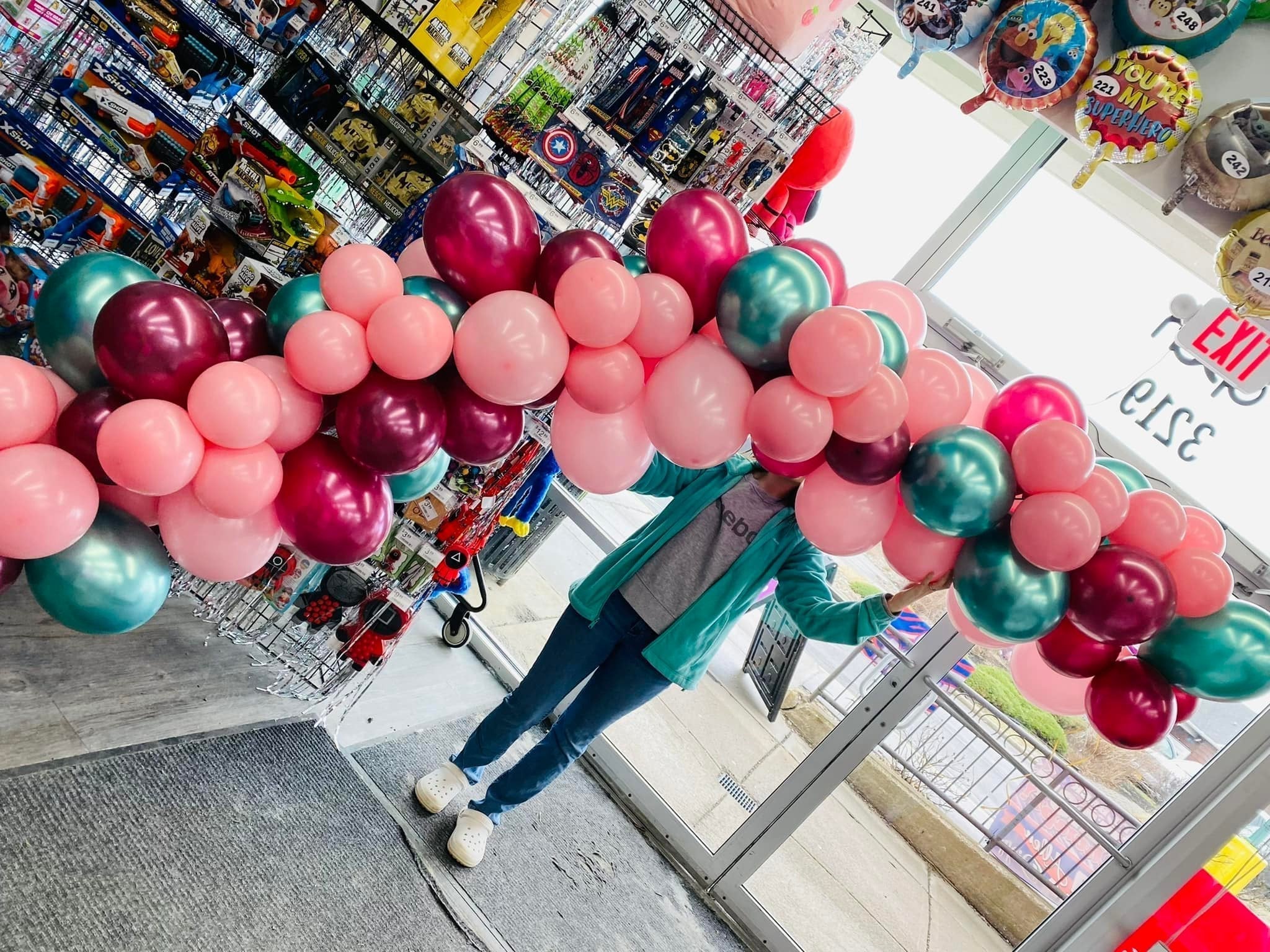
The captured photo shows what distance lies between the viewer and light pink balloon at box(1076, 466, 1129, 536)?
109cm

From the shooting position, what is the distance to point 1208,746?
2.26m

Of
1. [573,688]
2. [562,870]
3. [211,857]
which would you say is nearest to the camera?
[211,857]

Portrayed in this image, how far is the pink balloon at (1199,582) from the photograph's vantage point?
43.3 inches

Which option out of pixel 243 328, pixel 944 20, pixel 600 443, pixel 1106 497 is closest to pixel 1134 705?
pixel 1106 497

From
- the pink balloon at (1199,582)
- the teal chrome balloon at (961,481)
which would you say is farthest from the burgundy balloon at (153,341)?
the pink balloon at (1199,582)

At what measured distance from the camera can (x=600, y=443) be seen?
119cm

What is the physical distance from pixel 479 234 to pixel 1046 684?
3.74 feet

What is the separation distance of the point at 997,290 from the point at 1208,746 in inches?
53.5

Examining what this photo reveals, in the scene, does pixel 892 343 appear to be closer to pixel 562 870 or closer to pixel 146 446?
pixel 146 446

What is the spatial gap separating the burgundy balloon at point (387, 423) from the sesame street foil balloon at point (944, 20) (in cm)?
143

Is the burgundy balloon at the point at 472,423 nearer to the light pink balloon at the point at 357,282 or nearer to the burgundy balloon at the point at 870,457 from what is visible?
the light pink balloon at the point at 357,282

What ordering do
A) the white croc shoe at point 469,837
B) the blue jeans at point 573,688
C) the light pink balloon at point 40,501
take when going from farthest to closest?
the white croc shoe at point 469,837 < the blue jeans at point 573,688 < the light pink balloon at point 40,501

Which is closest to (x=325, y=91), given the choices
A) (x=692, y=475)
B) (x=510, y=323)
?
(x=692, y=475)

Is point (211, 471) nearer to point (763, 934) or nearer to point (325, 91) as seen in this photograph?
point (325, 91)
